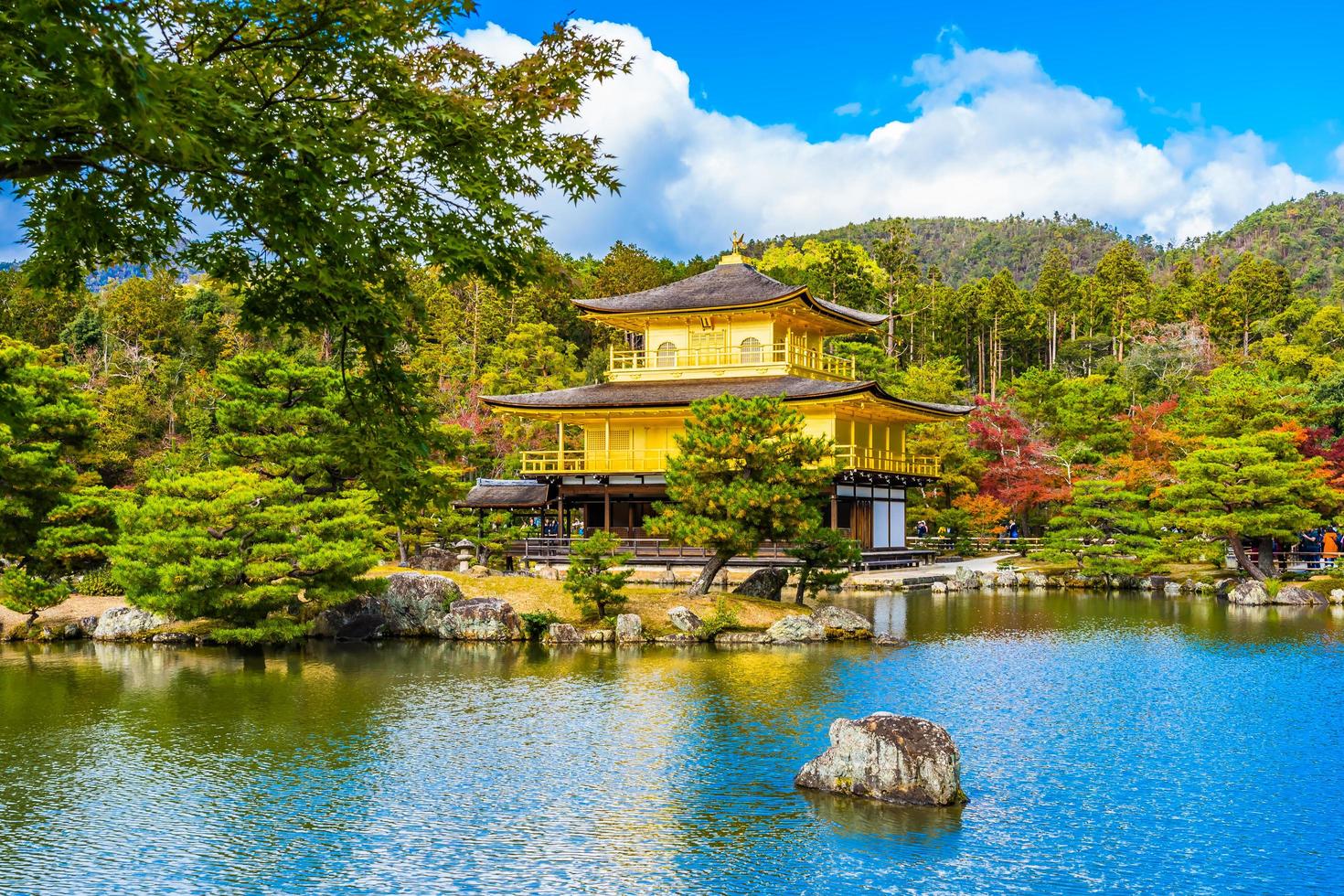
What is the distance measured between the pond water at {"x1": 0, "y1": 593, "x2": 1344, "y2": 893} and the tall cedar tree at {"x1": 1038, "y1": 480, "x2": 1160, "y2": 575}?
12.5 m

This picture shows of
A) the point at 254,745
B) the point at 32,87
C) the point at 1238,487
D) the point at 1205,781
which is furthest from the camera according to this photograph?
the point at 1238,487

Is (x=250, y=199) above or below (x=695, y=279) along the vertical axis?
below

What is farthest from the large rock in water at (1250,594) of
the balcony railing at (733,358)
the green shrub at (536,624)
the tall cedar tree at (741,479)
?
the green shrub at (536,624)

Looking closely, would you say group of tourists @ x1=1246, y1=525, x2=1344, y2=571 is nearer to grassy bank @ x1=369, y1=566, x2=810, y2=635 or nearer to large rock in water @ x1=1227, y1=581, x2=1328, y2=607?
large rock in water @ x1=1227, y1=581, x2=1328, y2=607

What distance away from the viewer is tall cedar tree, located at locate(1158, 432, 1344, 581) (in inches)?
1125

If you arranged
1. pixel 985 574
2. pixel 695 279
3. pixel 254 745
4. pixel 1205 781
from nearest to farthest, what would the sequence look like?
1. pixel 1205 781
2. pixel 254 745
3. pixel 985 574
4. pixel 695 279

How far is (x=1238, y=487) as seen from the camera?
95.1ft

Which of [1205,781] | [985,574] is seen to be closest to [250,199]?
[1205,781]

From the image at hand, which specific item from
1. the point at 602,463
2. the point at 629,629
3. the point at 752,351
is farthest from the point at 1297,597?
the point at 602,463

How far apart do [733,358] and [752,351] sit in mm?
673

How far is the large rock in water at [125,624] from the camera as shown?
2209 cm

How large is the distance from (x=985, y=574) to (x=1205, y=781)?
23.6 m

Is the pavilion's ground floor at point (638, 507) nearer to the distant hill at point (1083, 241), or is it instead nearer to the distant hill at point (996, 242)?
the distant hill at point (1083, 241)

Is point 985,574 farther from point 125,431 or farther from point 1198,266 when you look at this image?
point 1198,266
